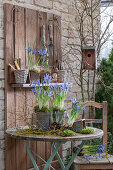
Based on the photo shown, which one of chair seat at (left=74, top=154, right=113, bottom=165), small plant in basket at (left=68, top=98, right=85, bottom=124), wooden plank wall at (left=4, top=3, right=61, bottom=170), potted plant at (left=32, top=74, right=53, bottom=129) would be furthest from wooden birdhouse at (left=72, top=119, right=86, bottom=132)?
wooden plank wall at (left=4, top=3, right=61, bottom=170)

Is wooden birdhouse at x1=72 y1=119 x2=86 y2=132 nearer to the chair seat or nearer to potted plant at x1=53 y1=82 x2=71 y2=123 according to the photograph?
potted plant at x1=53 y1=82 x2=71 y2=123

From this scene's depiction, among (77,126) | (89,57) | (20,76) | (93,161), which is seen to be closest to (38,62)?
(20,76)

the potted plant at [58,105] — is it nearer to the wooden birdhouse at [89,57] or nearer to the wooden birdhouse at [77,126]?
the wooden birdhouse at [77,126]

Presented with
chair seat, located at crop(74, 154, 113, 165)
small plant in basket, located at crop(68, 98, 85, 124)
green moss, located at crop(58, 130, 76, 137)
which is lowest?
chair seat, located at crop(74, 154, 113, 165)

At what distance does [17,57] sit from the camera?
3699 mm

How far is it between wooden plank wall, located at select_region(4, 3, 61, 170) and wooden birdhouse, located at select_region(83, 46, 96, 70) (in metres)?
0.64

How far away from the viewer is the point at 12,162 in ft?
12.0

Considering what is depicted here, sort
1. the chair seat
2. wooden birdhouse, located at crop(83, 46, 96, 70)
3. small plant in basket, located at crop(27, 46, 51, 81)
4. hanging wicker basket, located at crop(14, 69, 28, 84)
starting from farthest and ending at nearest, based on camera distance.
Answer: wooden birdhouse, located at crop(83, 46, 96, 70), small plant in basket, located at crop(27, 46, 51, 81), hanging wicker basket, located at crop(14, 69, 28, 84), the chair seat

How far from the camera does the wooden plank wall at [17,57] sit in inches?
142

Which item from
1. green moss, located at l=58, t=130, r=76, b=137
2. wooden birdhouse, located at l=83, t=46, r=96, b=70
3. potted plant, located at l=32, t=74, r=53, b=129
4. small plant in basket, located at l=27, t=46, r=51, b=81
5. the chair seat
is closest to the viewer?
green moss, located at l=58, t=130, r=76, b=137

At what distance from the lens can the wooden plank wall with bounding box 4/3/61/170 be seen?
11.8ft

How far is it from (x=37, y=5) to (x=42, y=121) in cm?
178

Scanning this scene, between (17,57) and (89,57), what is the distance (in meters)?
0.98

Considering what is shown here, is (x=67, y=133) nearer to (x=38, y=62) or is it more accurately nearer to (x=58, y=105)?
(x=58, y=105)
